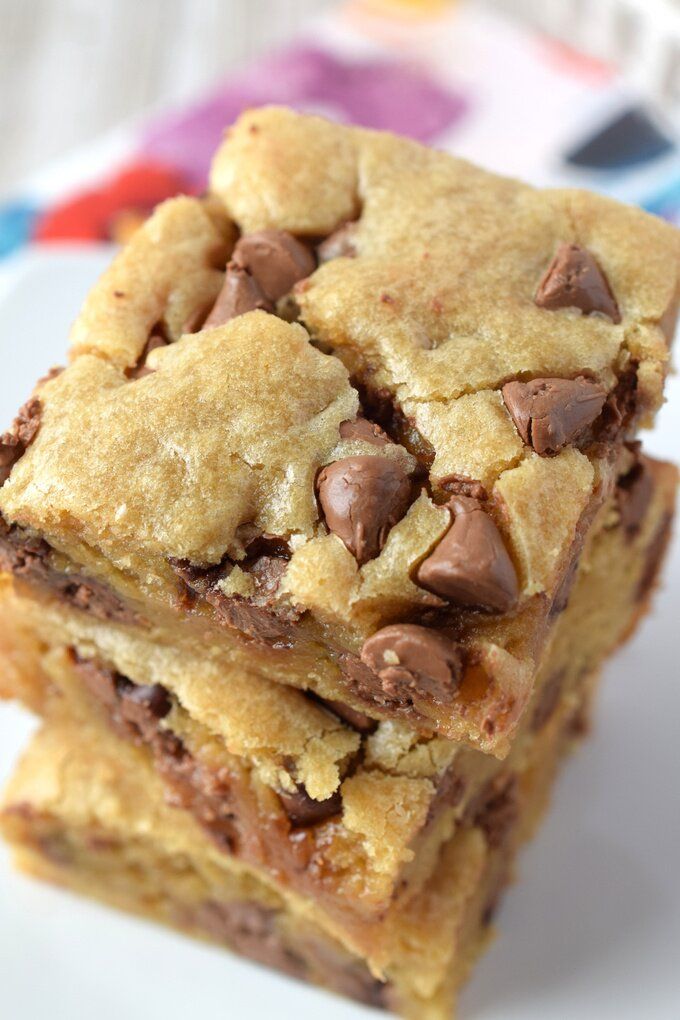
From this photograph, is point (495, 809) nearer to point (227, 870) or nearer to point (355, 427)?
point (227, 870)

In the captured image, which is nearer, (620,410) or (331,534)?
(331,534)

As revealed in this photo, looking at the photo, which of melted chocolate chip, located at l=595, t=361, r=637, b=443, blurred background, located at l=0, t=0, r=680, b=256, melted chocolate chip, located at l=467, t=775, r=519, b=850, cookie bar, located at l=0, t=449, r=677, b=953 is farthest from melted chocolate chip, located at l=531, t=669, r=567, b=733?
blurred background, located at l=0, t=0, r=680, b=256

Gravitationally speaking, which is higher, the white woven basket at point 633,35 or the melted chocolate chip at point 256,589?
the white woven basket at point 633,35

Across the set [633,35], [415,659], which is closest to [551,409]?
[415,659]

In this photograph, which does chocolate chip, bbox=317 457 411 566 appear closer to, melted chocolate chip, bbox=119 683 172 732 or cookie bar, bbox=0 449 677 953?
cookie bar, bbox=0 449 677 953

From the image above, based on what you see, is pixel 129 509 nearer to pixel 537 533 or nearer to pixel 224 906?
pixel 537 533

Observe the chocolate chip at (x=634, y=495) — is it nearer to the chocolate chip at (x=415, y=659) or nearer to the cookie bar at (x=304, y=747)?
the cookie bar at (x=304, y=747)

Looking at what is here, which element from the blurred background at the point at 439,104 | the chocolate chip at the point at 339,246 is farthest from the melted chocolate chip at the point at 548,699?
the blurred background at the point at 439,104
